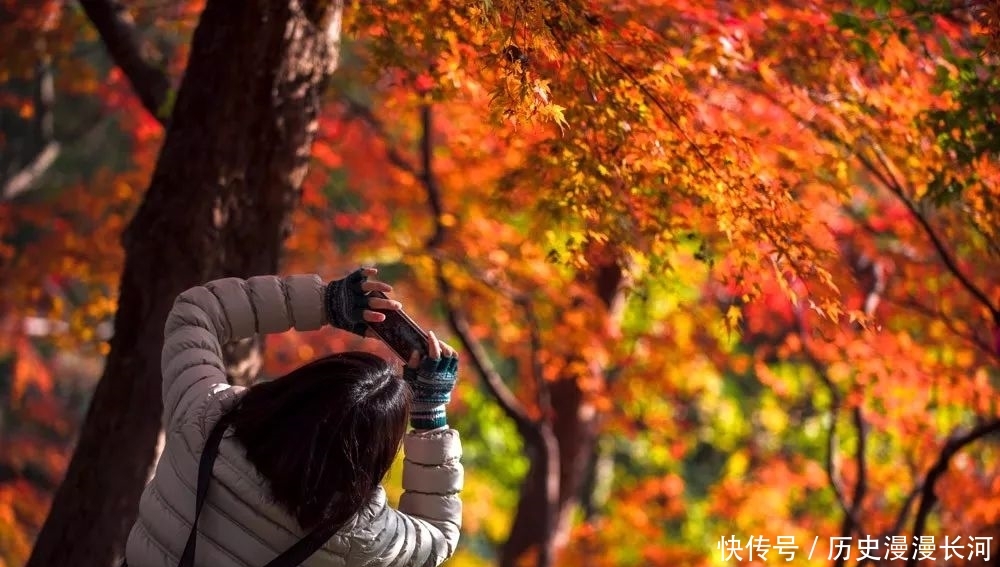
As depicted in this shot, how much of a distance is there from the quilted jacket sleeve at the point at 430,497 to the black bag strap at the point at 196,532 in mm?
224

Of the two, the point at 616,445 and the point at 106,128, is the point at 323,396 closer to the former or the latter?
the point at 616,445

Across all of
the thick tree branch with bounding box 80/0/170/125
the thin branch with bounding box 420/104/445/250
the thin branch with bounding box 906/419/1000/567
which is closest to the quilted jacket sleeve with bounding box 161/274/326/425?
the thick tree branch with bounding box 80/0/170/125

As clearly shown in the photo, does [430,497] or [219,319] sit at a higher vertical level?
[219,319]

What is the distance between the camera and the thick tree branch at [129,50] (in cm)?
545

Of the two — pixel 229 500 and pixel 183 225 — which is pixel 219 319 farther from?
pixel 183 225

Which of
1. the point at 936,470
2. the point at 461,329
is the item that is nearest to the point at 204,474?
the point at 936,470

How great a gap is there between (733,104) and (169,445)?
14.8ft

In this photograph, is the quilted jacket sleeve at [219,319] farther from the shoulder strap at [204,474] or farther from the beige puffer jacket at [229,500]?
the shoulder strap at [204,474]

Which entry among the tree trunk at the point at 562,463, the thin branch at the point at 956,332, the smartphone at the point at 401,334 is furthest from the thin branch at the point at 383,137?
the smartphone at the point at 401,334

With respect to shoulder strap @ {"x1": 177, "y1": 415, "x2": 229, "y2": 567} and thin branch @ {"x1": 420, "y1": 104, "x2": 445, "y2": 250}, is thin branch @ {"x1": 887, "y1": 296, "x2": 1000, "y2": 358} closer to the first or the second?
thin branch @ {"x1": 420, "y1": 104, "x2": 445, "y2": 250}

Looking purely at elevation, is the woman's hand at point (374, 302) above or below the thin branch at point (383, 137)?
above

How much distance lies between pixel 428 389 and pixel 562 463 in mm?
7855

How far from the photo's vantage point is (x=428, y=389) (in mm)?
2707

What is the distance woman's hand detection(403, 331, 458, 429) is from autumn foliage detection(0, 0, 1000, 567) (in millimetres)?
993
